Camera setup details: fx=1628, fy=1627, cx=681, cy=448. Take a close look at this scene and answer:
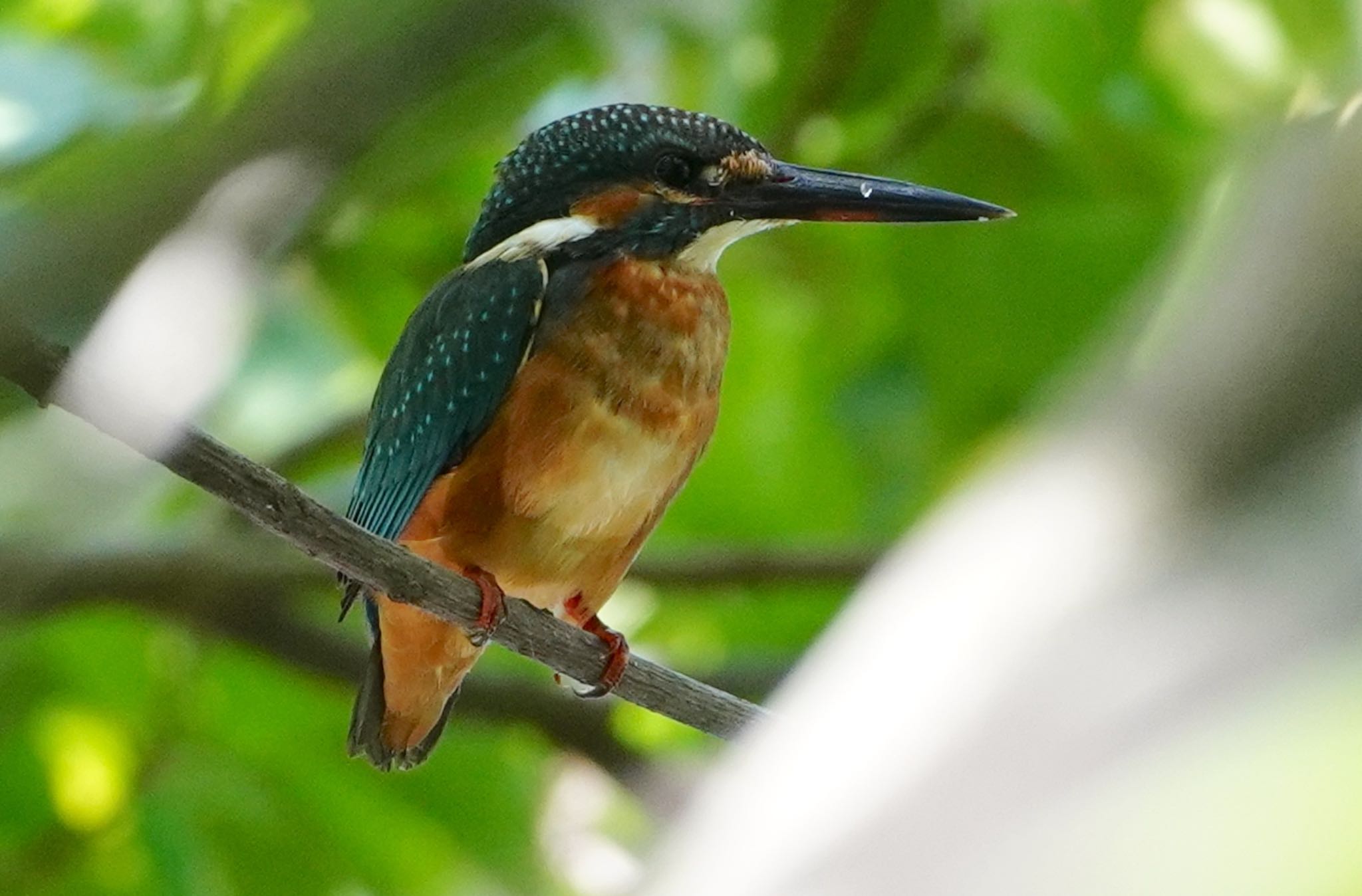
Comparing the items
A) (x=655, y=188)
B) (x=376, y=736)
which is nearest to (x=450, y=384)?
(x=655, y=188)

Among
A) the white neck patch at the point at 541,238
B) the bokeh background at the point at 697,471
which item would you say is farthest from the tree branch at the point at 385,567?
the white neck patch at the point at 541,238

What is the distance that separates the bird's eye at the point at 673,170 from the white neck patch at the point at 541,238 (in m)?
0.12

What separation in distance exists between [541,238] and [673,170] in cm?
22

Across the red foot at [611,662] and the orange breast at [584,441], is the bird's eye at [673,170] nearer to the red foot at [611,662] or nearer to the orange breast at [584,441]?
the orange breast at [584,441]

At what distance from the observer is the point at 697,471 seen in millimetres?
3293

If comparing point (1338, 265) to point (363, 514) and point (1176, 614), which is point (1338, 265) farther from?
point (363, 514)

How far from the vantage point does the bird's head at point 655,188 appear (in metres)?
2.35

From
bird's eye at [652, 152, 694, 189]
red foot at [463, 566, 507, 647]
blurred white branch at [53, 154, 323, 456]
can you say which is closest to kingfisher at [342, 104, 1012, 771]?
bird's eye at [652, 152, 694, 189]

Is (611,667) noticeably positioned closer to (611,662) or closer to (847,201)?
(611,662)

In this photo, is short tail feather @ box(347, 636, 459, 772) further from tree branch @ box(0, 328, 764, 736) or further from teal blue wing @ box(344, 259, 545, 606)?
tree branch @ box(0, 328, 764, 736)

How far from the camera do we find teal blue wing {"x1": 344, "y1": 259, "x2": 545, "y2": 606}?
231cm

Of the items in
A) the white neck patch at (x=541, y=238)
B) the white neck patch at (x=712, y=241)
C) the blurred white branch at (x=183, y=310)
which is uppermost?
the white neck patch at (x=712, y=241)

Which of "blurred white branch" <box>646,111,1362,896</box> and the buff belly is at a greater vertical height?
the buff belly

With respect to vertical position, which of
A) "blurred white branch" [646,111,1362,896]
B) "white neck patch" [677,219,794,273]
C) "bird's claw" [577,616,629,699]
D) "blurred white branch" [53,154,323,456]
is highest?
"white neck patch" [677,219,794,273]
